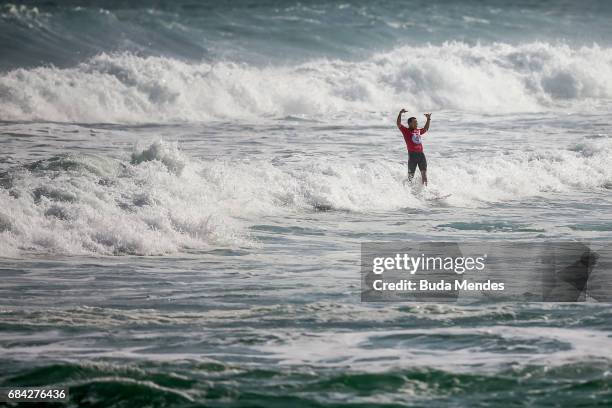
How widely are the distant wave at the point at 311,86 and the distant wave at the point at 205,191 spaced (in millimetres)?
11833

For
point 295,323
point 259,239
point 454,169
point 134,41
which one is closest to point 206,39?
point 134,41

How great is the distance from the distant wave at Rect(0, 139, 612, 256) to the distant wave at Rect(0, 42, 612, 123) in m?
11.8

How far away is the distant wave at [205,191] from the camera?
1206 cm

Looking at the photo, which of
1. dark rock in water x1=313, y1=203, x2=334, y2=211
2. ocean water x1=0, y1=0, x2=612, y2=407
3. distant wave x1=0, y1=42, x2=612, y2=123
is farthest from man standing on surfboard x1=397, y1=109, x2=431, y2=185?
distant wave x1=0, y1=42, x2=612, y2=123

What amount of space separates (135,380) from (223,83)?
2801 centimetres

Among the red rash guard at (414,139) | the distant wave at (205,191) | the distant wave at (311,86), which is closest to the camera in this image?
the distant wave at (205,191)

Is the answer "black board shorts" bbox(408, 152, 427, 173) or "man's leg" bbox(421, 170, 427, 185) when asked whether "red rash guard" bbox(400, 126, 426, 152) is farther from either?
"man's leg" bbox(421, 170, 427, 185)

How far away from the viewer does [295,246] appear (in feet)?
40.9

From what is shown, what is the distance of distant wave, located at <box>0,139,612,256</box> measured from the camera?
1206 cm

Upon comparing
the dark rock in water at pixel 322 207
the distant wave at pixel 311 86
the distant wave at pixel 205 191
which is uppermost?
the distant wave at pixel 311 86

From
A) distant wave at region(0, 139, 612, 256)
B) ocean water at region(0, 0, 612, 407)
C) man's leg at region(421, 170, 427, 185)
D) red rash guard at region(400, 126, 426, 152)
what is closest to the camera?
ocean water at region(0, 0, 612, 407)

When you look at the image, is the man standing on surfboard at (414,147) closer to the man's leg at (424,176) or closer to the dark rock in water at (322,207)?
the man's leg at (424,176)

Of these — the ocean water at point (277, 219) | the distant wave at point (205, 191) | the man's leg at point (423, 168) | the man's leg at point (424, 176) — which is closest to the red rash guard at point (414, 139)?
the man's leg at point (423, 168)

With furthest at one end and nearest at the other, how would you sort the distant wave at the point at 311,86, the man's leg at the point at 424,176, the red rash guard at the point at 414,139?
the distant wave at the point at 311,86
the red rash guard at the point at 414,139
the man's leg at the point at 424,176
